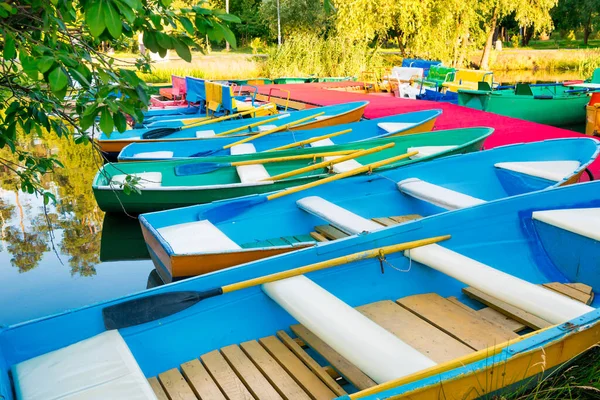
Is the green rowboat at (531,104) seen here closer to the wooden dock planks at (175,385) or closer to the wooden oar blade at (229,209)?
the wooden oar blade at (229,209)

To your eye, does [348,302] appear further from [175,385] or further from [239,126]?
[239,126]

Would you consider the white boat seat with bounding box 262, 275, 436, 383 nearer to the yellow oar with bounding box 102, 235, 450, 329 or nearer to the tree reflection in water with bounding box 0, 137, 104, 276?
the yellow oar with bounding box 102, 235, 450, 329

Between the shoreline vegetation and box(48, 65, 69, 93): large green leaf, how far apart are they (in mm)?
16563

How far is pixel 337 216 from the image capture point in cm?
454

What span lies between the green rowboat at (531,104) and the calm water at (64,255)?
7987 mm

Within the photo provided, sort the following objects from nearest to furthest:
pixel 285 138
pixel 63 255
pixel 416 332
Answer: pixel 416 332
pixel 63 255
pixel 285 138

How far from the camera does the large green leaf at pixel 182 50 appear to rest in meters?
1.78

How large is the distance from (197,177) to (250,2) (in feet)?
110

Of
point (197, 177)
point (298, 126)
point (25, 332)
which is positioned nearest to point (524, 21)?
point (298, 126)

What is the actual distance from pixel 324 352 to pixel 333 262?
0.50m

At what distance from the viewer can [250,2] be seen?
37656 mm

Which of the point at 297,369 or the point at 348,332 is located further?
the point at 297,369

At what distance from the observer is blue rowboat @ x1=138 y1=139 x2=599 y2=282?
419cm

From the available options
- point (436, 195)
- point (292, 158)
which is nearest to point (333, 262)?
point (436, 195)
